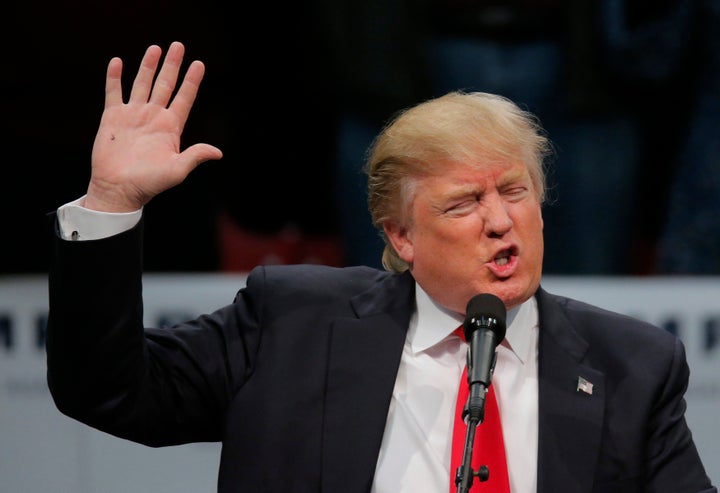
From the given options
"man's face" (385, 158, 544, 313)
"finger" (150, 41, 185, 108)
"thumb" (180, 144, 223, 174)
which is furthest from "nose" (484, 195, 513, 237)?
"finger" (150, 41, 185, 108)

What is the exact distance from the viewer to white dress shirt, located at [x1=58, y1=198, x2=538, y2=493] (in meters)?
2.25

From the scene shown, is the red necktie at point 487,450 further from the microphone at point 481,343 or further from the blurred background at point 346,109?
the blurred background at point 346,109

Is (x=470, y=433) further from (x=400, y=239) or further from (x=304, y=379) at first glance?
(x=400, y=239)

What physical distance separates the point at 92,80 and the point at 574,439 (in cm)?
227

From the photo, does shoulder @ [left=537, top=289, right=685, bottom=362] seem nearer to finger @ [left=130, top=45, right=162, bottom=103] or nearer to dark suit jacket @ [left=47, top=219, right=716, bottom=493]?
dark suit jacket @ [left=47, top=219, right=716, bottom=493]

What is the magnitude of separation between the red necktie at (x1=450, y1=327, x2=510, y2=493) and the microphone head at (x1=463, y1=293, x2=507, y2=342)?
0.73 feet

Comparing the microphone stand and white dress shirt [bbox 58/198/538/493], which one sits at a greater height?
the microphone stand

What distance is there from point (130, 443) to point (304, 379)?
1.36 metres

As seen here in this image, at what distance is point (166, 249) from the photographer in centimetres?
407

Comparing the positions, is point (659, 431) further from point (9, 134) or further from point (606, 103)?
point (9, 134)

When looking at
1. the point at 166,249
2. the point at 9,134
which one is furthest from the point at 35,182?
the point at 166,249

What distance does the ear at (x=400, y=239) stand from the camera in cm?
243

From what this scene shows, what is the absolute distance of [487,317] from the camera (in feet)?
6.58

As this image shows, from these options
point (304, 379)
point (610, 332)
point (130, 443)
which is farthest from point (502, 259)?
point (130, 443)
